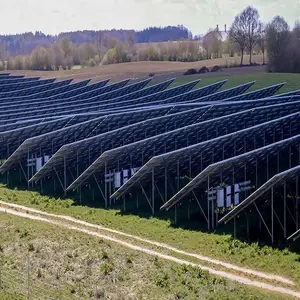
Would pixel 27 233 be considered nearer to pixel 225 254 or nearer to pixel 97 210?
pixel 97 210

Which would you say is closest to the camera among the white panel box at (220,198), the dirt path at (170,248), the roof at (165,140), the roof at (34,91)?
the dirt path at (170,248)

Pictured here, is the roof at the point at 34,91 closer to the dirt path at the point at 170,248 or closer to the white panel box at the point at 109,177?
the white panel box at the point at 109,177

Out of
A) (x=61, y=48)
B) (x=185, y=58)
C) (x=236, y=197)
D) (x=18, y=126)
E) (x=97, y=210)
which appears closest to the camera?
(x=236, y=197)

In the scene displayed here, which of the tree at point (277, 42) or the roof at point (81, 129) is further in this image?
the tree at point (277, 42)

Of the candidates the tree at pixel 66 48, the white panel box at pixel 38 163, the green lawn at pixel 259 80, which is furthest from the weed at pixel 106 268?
the tree at pixel 66 48

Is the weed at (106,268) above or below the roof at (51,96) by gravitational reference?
below

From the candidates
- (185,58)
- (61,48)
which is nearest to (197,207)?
(185,58)
